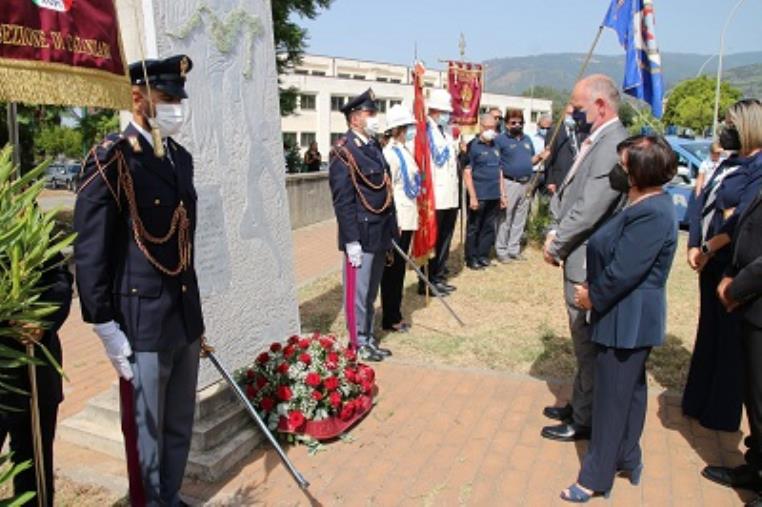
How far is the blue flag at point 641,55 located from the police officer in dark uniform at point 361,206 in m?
2.29

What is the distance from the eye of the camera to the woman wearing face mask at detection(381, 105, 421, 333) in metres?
5.86

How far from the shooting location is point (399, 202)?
620 centimetres

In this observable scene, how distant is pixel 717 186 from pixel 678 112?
47.7 metres

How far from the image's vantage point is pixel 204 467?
3.34 m

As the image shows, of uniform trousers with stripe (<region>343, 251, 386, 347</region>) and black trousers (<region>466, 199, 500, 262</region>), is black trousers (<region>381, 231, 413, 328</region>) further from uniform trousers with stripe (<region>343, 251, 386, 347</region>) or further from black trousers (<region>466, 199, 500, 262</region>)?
black trousers (<region>466, 199, 500, 262</region>)

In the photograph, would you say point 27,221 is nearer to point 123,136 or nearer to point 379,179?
point 123,136

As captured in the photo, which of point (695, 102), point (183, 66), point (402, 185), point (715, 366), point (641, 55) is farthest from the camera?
point (695, 102)

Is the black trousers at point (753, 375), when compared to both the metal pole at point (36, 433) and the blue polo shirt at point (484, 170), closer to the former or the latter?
the metal pole at point (36, 433)

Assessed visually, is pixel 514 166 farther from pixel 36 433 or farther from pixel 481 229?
pixel 36 433

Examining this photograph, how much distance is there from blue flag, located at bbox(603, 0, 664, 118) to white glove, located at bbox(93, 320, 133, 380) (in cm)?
457

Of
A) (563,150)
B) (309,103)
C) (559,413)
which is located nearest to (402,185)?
(559,413)

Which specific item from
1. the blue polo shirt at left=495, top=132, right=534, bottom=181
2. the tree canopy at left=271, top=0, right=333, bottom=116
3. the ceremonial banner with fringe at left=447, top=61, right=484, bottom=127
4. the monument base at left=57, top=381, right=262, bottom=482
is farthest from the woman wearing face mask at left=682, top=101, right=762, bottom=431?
the tree canopy at left=271, top=0, right=333, bottom=116

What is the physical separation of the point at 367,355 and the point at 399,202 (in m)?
1.76

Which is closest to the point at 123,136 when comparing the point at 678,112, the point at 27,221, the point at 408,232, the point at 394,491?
the point at 27,221
